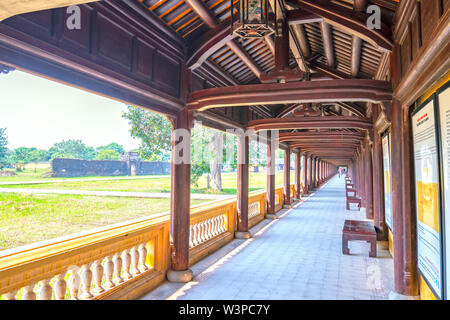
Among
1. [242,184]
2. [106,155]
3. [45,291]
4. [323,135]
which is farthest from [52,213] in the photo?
[323,135]

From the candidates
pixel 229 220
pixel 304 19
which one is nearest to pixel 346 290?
pixel 229 220

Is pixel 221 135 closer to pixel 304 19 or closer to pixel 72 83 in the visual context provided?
pixel 304 19

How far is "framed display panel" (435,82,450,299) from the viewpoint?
2410 mm

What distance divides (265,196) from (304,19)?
7719 millimetres

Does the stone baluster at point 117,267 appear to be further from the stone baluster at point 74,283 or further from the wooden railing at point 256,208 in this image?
the wooden railing at point 256,208

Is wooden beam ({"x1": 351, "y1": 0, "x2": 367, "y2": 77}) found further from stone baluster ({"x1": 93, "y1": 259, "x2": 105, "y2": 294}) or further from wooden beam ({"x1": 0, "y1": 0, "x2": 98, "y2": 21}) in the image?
stone baluster ({"x1": 93, "y1": 259, "x2": 105, "y2": 294})

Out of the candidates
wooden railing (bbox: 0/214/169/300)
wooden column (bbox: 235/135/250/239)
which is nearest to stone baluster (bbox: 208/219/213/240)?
wooden column (bbox: 235/135/250/239)

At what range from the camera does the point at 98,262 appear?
A: 3572mm

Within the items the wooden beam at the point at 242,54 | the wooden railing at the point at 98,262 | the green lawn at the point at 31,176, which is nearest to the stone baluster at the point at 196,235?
the wooden railing at the point at 98,262

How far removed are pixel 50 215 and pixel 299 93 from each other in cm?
643

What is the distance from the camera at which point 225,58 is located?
611cm

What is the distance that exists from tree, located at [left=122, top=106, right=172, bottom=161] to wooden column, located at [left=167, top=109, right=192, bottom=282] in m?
10.7

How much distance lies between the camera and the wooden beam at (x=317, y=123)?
286 inches
